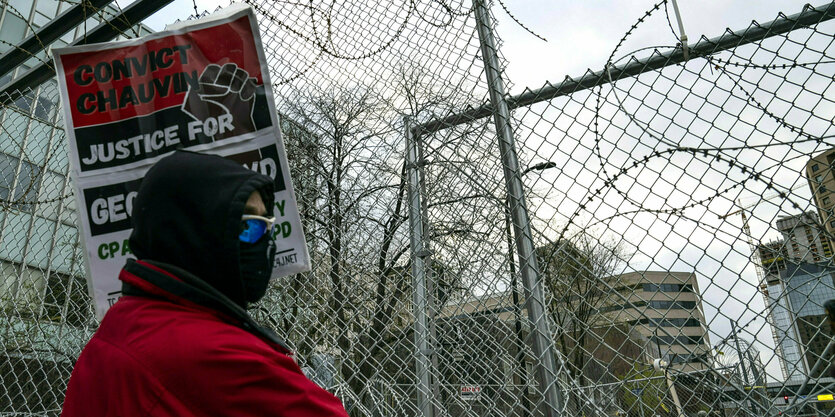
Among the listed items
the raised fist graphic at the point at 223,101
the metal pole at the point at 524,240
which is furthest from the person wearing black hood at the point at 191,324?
the raised fist graphic at the point at 223,101

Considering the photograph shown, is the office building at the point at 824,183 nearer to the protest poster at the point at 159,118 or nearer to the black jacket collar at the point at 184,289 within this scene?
the black jacket collar at the point at 184,289

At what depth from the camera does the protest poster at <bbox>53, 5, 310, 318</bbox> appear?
248cm

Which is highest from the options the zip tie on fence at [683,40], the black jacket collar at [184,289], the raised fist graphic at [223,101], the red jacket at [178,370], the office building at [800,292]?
the raised fist graphic at [223,101]

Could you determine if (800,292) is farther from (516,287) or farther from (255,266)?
(255,266)

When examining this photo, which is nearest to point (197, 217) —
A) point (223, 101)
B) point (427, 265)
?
point (223, 101)

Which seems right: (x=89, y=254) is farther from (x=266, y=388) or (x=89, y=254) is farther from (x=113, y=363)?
(x=266, y=388)

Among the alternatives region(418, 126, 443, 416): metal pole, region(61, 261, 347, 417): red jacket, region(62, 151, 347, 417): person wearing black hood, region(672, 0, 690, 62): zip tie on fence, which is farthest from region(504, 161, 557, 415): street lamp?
region(61, 261, 347, 417): red jacket

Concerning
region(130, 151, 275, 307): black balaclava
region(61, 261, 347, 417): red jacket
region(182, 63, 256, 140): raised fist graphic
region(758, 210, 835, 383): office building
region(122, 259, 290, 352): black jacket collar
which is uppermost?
region(182, 63, 256, 140): raised fist graphic

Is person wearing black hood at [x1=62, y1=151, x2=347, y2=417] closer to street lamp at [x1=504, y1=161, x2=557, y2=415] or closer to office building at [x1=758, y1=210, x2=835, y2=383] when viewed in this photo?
street lamp at [x1=504, y1=161, x2=557, y2=415]

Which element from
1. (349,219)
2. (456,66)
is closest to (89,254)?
(349,219)

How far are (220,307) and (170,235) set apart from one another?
179 millimetres

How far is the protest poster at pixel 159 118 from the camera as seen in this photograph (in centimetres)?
248

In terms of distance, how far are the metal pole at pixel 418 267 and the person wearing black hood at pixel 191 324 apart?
58.6 inches

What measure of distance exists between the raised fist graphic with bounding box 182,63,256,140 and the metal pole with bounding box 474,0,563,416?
1.09 m
